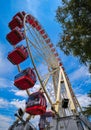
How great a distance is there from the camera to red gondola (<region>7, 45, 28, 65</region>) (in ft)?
64.2

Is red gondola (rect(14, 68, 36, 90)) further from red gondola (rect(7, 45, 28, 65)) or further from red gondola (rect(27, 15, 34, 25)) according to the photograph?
→ red gondola (rect(27, 15, 34, 25))

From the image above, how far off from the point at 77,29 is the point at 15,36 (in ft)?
41.9

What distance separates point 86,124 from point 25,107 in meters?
7.79

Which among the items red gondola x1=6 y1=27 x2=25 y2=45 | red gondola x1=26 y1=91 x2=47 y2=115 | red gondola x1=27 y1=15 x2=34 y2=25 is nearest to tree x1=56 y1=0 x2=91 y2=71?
red gondola x1=26 y1=91 x2=47 y2=115

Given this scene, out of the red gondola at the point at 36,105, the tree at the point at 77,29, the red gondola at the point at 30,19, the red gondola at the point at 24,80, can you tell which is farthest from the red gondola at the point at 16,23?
the tree at the point at 77,29

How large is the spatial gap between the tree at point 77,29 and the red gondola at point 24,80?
9.46 meters

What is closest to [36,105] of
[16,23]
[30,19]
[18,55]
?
[18,55]

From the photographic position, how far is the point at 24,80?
18.7 meters

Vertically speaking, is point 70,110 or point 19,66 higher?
point 19,66

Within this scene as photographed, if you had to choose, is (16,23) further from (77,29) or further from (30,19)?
(77,29)

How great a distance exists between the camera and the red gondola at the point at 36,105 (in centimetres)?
1758

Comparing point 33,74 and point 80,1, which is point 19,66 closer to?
point 33,74

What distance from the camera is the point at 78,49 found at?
877 cm

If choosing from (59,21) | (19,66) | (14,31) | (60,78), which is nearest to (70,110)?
(60,78)
